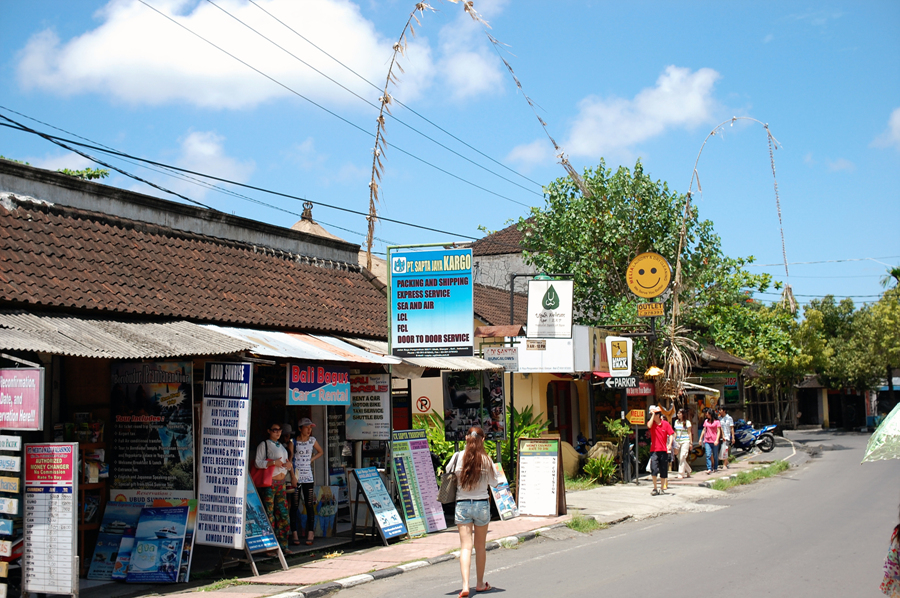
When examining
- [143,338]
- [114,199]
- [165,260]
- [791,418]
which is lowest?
[791,418]

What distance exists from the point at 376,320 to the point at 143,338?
23.0ft

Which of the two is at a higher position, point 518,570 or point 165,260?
point 165,260

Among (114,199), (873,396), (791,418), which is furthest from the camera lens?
(873,396)

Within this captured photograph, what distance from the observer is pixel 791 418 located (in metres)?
55.1

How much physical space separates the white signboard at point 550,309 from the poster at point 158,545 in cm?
1038

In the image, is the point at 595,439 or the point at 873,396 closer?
the point at 595,439

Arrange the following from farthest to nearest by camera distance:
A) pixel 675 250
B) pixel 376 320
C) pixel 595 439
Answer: pixel 675 250 < pixel 595 439 < pixel 376 320

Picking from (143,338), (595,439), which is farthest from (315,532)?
(595,439)

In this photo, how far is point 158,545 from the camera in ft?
31.7

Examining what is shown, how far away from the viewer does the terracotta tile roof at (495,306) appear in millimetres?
25316

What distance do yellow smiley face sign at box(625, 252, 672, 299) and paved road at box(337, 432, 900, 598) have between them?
21.9 ft

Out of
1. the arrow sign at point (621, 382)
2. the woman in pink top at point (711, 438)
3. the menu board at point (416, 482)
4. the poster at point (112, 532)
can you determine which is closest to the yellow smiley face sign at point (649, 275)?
the arrow sign at point (621, 382)

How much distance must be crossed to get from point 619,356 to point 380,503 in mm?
9774

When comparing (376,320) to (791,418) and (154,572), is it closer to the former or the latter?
(154,572)
